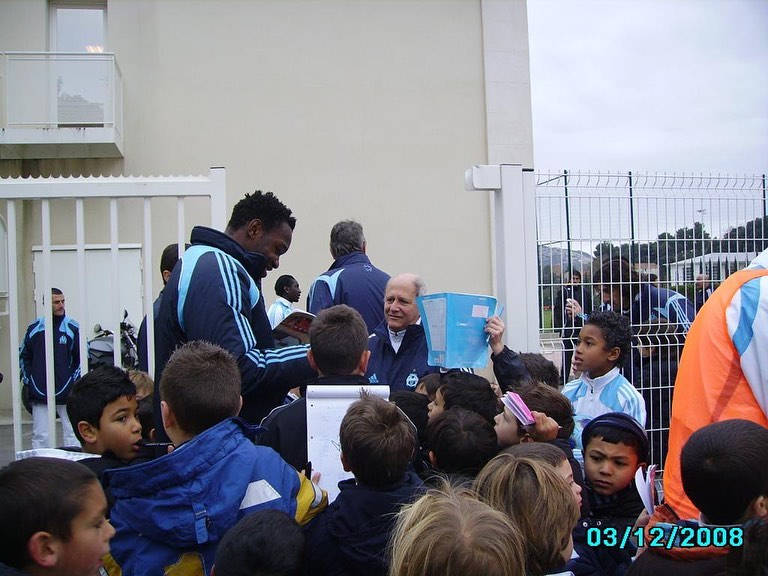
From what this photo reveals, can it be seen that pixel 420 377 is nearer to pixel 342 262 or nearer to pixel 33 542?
pixel 342 262

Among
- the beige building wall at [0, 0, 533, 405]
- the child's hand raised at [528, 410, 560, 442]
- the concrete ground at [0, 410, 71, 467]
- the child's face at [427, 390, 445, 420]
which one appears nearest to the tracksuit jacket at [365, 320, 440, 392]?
the child's face at [427, 390, 445, 420]

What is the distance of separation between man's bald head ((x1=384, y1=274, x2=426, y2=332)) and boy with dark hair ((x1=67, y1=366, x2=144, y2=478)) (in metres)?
1.47

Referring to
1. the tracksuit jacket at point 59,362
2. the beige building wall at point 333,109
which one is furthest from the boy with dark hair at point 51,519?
the beige building wall at point 333,109

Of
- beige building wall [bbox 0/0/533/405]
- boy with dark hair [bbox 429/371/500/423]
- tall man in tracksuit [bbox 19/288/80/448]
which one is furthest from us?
beige building wall [bbox 0/0/533/405]

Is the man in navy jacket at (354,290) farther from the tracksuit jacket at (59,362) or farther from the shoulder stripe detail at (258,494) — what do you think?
the tracksuit jacket at (59,362)

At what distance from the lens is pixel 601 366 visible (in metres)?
4.00

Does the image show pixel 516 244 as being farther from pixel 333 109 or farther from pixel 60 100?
pixel 60 100

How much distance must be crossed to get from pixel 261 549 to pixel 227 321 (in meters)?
1.07

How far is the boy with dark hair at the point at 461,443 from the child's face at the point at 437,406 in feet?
0.98

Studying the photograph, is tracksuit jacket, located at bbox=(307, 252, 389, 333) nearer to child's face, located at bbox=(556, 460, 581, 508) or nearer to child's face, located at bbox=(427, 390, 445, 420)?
child's face, located at bbox=(427, 390, 445, 420)

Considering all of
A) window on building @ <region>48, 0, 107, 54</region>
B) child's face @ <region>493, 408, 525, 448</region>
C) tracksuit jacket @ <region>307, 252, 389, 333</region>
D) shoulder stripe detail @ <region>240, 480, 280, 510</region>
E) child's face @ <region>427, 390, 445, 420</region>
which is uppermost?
window on building @ <region>48, 0, 107, 54</region>

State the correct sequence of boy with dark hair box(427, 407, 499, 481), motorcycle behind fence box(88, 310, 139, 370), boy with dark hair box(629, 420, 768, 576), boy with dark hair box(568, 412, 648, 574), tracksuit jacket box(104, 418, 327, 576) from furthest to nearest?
motorcycle behind fence box(88, 310, 139, 370)
boy with dark hair box(568, 412, 648, 574)
boy with dark hair box(427, 407, 499, 481)
tracksuit jacket box(104, 418, 327, 576)
boy with dark hair box(629, 420, 768, 576)

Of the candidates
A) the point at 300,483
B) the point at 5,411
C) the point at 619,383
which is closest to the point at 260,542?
the point at 300,483

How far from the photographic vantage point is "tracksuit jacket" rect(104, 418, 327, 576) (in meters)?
2.05
